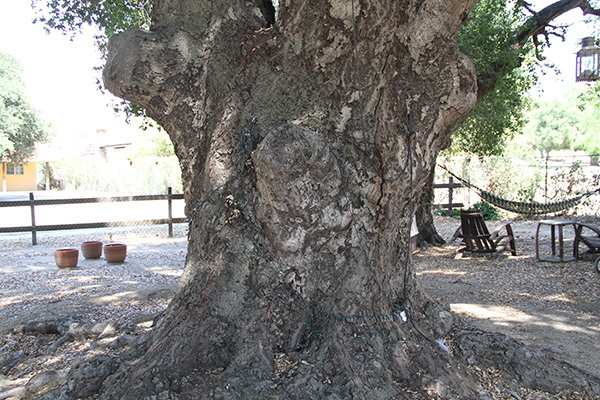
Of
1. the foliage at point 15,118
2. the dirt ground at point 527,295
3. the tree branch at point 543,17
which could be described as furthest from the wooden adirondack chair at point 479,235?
the foliage at point 15,118

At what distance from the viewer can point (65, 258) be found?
25.4 ft

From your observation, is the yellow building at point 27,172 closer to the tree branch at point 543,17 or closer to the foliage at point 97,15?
the foliage at point 97,15

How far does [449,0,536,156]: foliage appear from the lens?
7582 millimetres

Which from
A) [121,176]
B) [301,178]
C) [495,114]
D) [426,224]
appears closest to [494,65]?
[495,114]

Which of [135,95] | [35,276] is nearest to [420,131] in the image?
[135,95]

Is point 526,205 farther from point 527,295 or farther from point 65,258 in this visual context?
point 65,258

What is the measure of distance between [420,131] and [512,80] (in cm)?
683

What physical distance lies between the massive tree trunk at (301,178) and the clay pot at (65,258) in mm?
5606

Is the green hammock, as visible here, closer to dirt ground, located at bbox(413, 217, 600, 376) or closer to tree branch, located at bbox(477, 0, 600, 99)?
dirt ground, located at bbox(413, 217, 600, 376)

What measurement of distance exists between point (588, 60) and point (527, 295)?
5.13 metres

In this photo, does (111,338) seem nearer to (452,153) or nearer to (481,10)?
(481,10)

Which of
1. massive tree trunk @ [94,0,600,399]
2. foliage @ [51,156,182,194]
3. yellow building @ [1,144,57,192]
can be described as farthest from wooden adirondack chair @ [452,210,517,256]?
yellow building @ [1,144,57,192]

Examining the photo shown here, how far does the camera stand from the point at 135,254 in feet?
31.8

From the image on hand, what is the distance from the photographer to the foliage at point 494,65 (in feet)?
24.9
